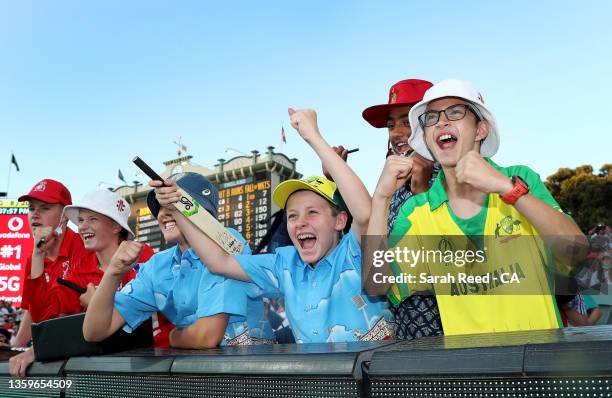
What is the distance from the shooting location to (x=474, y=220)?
2119 mm

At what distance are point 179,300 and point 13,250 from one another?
12.2 meters

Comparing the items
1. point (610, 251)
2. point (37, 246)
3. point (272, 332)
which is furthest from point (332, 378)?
point (610, 251)

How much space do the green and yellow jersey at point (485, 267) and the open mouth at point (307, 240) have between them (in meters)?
0.48

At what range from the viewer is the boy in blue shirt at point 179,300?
2414 millimetres

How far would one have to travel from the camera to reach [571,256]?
6.01 feet

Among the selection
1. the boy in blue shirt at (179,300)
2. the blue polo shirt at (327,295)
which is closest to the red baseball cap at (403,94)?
the blue polo shirt at (327,295)

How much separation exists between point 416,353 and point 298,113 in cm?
151

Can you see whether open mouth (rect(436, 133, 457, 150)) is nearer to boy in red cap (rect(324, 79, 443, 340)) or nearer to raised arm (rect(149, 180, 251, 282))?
boy in red cap (rect(324, 79, 443, 340))

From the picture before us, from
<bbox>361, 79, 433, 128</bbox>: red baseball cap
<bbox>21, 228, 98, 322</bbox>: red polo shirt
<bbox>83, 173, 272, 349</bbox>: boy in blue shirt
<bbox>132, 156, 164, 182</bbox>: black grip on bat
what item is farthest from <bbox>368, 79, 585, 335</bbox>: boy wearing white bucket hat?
<bbox>21, 228, 98, 322</bbox>: red polo shirt

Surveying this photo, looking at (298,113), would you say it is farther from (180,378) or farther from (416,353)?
(416,353)

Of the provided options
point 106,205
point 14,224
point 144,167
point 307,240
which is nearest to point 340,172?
point 307,240

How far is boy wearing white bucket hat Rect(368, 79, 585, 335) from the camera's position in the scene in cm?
184

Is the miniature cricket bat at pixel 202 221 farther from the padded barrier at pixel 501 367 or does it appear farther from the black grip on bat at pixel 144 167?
the padded barrier at pixel 501 367

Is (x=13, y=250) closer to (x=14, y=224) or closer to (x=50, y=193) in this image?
(x=14, y=224)
